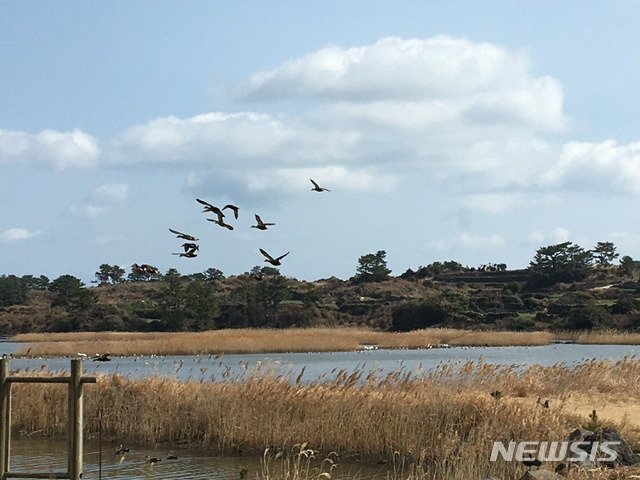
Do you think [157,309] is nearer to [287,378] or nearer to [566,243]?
[566,243]

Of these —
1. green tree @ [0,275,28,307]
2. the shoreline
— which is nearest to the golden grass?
the shoreline

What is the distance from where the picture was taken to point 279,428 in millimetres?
18781

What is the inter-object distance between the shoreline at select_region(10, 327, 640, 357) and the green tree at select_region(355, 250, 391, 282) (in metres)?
60.2

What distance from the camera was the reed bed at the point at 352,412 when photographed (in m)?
16.2

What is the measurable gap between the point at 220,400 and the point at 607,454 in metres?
9.10

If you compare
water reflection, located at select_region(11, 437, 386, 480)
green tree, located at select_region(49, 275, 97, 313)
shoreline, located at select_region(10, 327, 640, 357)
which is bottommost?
water reflection, located at select_region(11, 437, 386, 480)

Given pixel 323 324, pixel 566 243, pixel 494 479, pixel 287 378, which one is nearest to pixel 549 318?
pixel 323 324

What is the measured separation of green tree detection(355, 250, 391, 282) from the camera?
132 m

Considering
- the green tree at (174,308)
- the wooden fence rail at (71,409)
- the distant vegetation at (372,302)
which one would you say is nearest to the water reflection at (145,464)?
the wooden fence rail at (71,409)

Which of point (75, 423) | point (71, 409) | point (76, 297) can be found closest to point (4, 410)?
point (71, 409)

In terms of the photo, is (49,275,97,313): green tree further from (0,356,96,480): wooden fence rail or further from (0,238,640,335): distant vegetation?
(0,356,96,480): wooden fence rail

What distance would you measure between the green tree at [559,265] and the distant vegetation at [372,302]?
13cm

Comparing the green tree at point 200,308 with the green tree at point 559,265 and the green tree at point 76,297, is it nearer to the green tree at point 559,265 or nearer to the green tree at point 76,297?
the green tree at point 76,297

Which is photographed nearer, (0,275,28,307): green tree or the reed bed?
the reed bed
